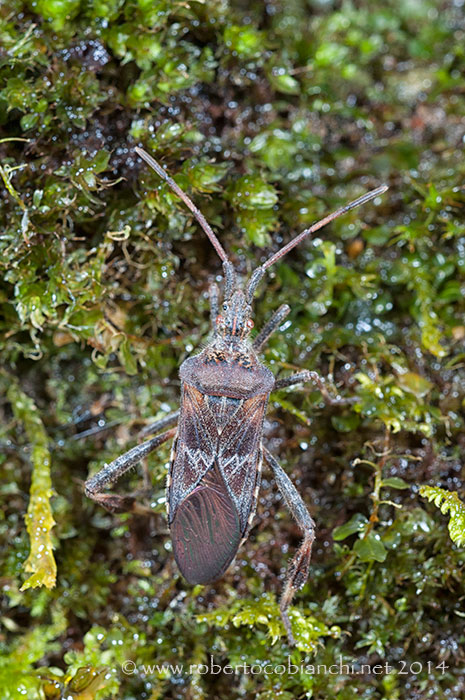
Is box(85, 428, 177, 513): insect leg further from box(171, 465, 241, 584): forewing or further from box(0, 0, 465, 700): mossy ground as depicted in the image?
box(171, 465, 241, 584): forewing

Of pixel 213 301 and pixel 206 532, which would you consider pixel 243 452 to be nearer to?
pixel 206 532

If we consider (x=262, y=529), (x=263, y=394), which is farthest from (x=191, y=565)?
(x=263, y=394)

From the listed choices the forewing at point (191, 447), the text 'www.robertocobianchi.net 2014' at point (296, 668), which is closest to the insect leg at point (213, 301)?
the forewing at point (191, 447)

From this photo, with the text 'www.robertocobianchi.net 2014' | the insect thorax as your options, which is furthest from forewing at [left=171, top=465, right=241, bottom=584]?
the text 'www.robertocobianchi.net 2014'

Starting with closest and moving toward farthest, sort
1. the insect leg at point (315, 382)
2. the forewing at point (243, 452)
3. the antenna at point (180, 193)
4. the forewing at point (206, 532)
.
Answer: the forewing at point (206, 532) → the forewing at point (243, 452) → the antenna at point (180, 193) → the insect leg at point (315, 382)

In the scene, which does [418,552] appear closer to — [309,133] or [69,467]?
[69,467]

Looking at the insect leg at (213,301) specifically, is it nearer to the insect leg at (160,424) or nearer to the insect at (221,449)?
the insect at (221,449)
